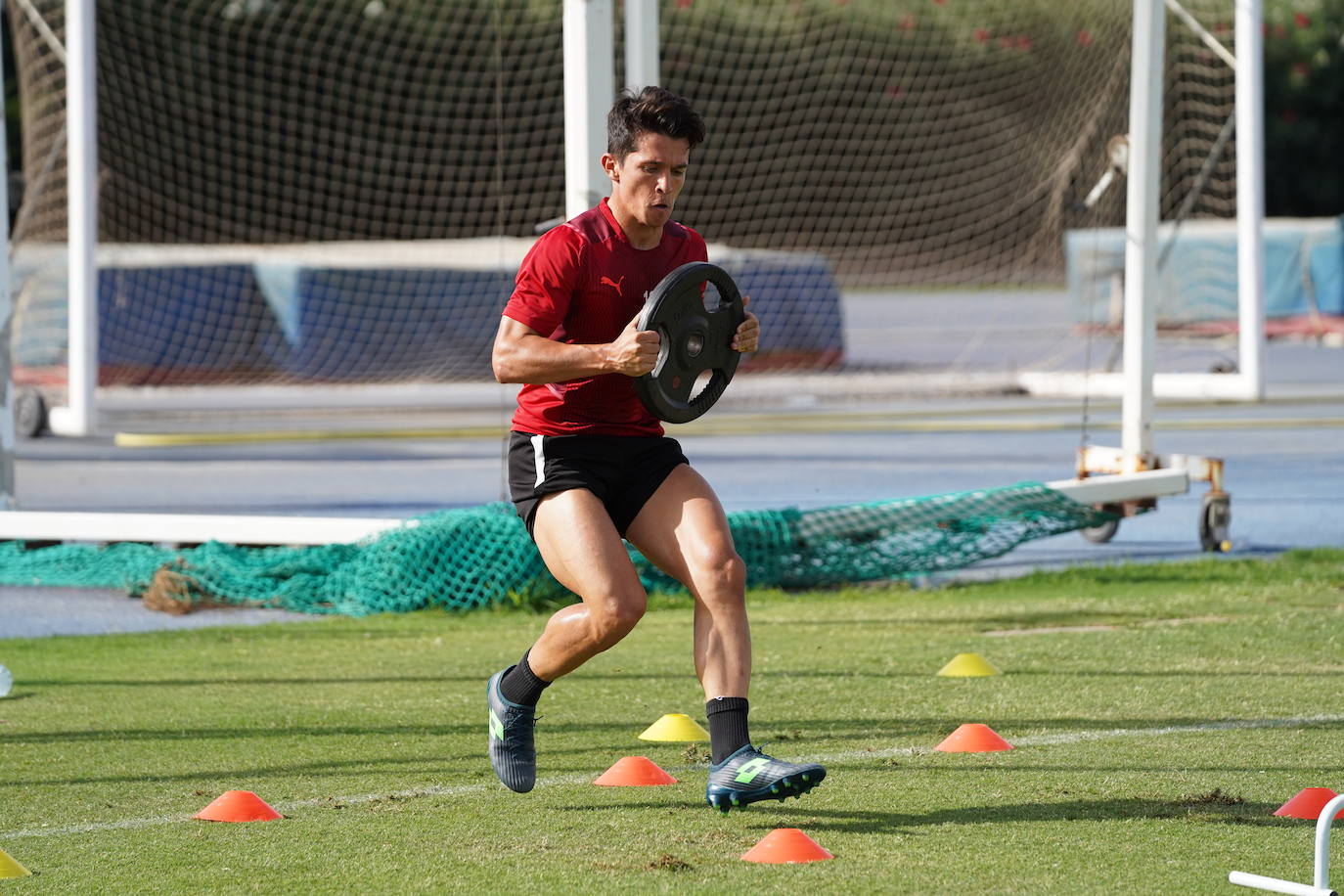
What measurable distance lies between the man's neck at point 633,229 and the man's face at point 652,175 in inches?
1.9

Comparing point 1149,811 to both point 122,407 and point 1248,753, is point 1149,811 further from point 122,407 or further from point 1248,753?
point 122,407

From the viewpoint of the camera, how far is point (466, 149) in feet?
99.1

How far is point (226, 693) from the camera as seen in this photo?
23.6ft

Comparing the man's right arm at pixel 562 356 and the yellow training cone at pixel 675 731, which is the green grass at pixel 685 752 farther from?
the man's right arm at pixel 562 356

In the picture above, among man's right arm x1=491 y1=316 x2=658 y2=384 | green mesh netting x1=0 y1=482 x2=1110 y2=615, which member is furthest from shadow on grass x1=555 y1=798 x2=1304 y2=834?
green mesh netting x1=0 y1=482 x2=1110 y2=615

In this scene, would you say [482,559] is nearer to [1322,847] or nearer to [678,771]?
[678,771]

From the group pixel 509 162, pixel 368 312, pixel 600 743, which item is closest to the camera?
pixel 600 743

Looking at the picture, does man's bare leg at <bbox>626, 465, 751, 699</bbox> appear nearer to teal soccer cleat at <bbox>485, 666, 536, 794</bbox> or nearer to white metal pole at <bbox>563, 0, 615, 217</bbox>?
teal soccer cleat at <bbox>485, 666, 536, 794</bbox>

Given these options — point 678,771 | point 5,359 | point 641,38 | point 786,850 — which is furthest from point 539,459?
point 5,359

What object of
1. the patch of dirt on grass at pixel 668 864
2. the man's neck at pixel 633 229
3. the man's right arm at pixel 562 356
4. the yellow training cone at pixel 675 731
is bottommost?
the yellow training cone at pixel 675 731

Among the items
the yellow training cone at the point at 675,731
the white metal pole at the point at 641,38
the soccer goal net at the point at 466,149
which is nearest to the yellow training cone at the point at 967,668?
the yellow training cone at the point at 675,731

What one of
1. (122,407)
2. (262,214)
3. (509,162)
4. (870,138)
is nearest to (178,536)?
(122,407)

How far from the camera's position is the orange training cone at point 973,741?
5.93 meters

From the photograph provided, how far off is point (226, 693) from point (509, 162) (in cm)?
2144
